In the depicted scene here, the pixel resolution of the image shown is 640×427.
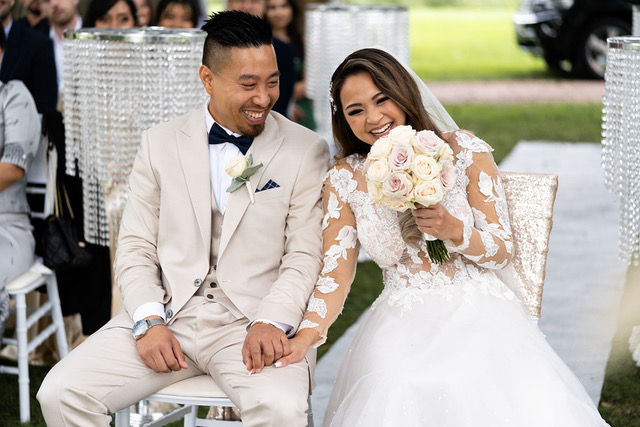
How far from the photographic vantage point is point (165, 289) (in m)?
3.40

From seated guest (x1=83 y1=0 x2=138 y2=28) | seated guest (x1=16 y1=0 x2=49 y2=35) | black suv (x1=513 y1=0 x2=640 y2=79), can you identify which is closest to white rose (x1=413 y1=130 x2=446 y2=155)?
seated guest (x1=83 y1=0 x2=138 y2=28)

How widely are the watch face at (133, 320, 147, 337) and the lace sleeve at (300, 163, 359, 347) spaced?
1.74 feet

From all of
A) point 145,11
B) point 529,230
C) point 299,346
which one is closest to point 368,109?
point 529,230

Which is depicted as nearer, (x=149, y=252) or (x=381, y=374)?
(x=381, y=374)

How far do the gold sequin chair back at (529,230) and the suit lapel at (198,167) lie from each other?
1.07m

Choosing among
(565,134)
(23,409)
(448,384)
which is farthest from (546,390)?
(565,134)

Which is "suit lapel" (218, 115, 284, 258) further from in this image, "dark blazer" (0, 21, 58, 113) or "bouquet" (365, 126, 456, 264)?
"dark blazer" (0, 21, 58, 113)

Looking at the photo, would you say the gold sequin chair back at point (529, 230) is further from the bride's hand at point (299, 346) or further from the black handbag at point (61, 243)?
the black handbag at point (61, 243)

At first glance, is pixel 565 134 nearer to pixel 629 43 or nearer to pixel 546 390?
pixel 629 43

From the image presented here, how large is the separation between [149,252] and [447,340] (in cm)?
111

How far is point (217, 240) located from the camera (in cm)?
333

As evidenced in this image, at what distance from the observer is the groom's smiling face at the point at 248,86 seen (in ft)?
10.7

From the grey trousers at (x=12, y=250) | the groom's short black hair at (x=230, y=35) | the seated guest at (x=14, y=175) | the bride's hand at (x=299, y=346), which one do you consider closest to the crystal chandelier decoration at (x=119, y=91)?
the seated guest at (x=14, y=175)

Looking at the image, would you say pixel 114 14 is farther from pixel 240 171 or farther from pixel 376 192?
pixel 376 192
